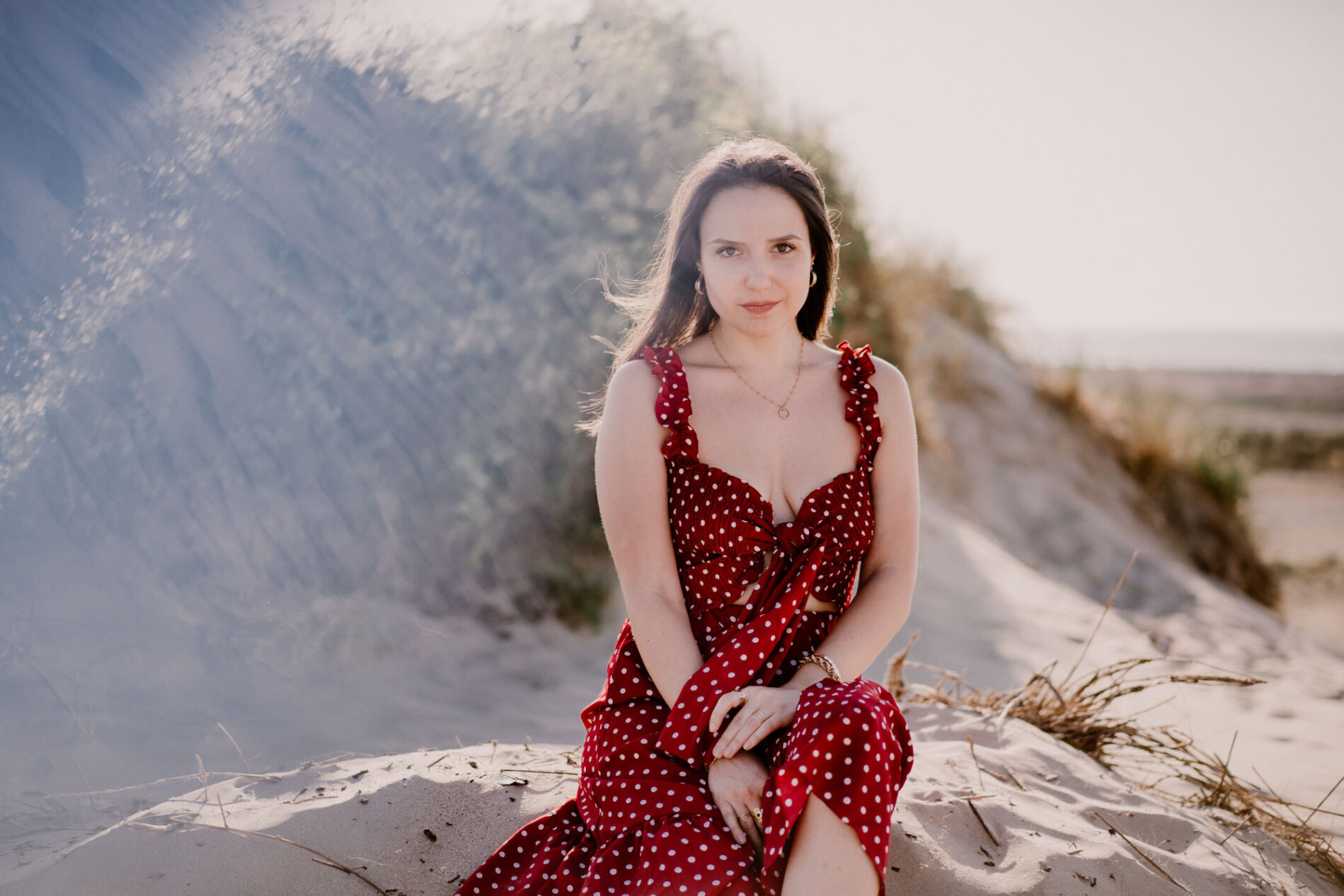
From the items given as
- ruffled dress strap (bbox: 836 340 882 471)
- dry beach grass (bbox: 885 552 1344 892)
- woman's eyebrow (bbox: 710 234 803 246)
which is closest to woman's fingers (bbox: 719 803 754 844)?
ruffled dress strap (bbox: 836 340 882 471)

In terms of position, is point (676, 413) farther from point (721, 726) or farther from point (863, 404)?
point (721, 726)

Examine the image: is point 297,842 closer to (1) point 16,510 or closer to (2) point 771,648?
(2) point 771,648

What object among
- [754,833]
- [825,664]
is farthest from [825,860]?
[825,664]

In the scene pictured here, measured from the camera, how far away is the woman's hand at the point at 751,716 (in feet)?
6.07

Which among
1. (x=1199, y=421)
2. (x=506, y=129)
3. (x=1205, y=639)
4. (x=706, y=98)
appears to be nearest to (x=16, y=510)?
(x=506, y=129)

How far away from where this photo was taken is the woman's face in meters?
2.17

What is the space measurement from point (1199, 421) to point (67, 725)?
1071cm

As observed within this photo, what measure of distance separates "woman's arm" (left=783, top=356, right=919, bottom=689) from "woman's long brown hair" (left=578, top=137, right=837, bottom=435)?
0.26 metres

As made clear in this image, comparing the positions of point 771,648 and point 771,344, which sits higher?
point 771,344

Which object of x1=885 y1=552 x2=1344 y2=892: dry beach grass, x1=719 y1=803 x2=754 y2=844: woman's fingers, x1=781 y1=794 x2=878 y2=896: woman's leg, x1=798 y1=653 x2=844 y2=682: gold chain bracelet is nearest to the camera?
x1=781 y1=794 x2=878 y2=896: woman's leg

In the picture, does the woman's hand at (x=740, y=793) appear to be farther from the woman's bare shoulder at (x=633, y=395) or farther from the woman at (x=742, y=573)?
the woman's bare shoulder at (x=633, y=395)

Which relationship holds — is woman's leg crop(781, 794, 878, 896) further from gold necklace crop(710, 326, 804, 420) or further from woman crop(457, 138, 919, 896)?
gold necklace crop(710, 326, 804, 420)

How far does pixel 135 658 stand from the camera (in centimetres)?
355

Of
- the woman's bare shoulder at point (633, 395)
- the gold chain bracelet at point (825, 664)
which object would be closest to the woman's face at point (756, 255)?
the woman's bare shoulder at point (633, 395)
